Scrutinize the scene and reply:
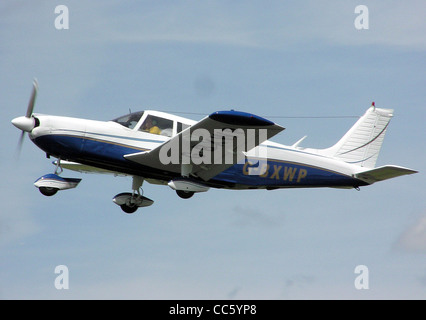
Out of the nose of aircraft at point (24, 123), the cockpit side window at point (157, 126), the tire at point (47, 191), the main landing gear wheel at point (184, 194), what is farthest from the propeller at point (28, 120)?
the main landing gear wheel at point (184, 194)

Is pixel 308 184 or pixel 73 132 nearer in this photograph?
pixel 73 132

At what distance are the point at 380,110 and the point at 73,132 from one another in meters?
9.16

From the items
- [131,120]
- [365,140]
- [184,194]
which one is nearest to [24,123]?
[131,120]

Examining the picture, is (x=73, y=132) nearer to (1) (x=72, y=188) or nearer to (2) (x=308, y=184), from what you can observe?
(1) (x=72, y=188)

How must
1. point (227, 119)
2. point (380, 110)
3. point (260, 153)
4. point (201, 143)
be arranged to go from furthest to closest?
point (380, 110)
point (260, 153)
point (201, 143)
point (227, 119)

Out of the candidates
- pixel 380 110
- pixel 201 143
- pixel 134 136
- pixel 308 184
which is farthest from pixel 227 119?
pixel 380 110

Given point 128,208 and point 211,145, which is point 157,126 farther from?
point 128,208

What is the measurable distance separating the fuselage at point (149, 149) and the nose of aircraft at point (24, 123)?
0.16 metres

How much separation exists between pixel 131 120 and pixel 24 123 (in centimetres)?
272

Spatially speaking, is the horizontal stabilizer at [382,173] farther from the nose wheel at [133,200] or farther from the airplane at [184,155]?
the nose wheel at [133,200]

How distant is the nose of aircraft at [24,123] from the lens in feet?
61.2

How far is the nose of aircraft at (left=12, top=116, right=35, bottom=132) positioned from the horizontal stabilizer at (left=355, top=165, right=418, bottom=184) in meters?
8.93

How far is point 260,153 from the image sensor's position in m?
20.2

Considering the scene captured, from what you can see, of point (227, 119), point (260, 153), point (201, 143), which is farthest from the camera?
point (260, 153)
